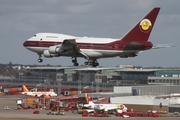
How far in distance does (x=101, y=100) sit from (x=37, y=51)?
48.9m

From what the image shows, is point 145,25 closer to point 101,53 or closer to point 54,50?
point 101,53

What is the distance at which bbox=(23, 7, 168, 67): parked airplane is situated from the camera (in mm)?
117500

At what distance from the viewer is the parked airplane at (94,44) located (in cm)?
11750

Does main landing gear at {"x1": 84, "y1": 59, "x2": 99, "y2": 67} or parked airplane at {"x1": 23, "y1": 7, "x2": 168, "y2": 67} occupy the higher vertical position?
parked airplane at {"x1": 23, "y1": 7, "x2": 168, "y2": 67}

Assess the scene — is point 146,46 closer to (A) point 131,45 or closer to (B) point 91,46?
(A) point 131,45

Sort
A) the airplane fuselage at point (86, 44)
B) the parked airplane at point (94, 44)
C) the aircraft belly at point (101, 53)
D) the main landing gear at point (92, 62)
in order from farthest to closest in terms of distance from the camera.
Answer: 1. the main landing gear at point (92, 62)
2. the aircraft belly at point (101, 53)
3. the airplane fuselage at point (86, 44)
4. the parked airplane at point (94, 44)

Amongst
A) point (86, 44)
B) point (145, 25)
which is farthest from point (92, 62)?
point (145, 25)

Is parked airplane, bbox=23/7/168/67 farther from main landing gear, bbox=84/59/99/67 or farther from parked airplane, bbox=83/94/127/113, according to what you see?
parked airplane, bbox=83/94/127/113

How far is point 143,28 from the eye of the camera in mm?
118500

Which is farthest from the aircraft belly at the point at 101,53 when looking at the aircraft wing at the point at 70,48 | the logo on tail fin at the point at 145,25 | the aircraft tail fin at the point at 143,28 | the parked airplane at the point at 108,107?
the parked airplane at the point at 108,107

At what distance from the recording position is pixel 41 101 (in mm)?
179125

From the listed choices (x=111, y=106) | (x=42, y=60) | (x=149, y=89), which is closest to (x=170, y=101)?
(x=111, y=106)

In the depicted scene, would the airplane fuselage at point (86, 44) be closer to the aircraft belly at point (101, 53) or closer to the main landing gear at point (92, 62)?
the aircraft belly at point (101, 53)

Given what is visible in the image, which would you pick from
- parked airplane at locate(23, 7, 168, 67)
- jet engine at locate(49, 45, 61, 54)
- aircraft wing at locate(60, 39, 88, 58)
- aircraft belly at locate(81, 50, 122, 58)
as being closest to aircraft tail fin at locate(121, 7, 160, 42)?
parked airplane at locate(23, 7, 168, 67)
